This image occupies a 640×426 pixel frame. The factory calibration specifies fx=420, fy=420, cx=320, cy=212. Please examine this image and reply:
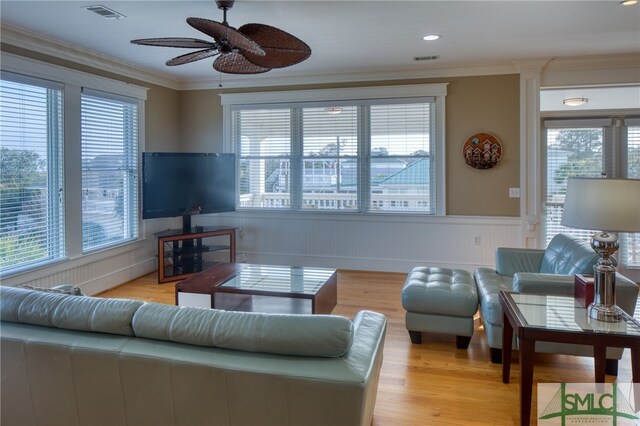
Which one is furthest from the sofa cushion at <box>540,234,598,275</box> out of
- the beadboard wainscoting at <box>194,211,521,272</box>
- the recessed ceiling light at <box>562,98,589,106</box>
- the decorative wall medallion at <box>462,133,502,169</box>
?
the recessed ceiling light at <box>562,98,589,106</box>

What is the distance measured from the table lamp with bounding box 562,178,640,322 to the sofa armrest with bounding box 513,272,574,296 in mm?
436

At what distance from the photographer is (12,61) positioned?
11.9ft

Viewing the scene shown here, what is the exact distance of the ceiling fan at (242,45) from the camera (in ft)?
7.86

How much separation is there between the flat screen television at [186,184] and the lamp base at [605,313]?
4369mm

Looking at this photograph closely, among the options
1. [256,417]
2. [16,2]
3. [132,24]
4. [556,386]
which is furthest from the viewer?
[132,24]

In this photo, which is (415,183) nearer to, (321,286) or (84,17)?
(321,286)

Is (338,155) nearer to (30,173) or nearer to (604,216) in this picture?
(30,173)

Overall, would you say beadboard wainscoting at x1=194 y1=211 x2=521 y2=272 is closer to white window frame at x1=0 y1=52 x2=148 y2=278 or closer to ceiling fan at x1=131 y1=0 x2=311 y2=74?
white window frame at x1=0 y1=52 x2=148 y2=278

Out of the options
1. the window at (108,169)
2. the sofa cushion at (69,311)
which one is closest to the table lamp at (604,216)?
the sofa cushion at (69,311)

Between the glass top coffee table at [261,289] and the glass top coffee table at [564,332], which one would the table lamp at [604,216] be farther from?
the glass top coffee table at [261,289]

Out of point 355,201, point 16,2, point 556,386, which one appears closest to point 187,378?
point 556,386

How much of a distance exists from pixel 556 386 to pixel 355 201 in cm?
340

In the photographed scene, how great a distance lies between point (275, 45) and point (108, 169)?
3009mm

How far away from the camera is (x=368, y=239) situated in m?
5.53
